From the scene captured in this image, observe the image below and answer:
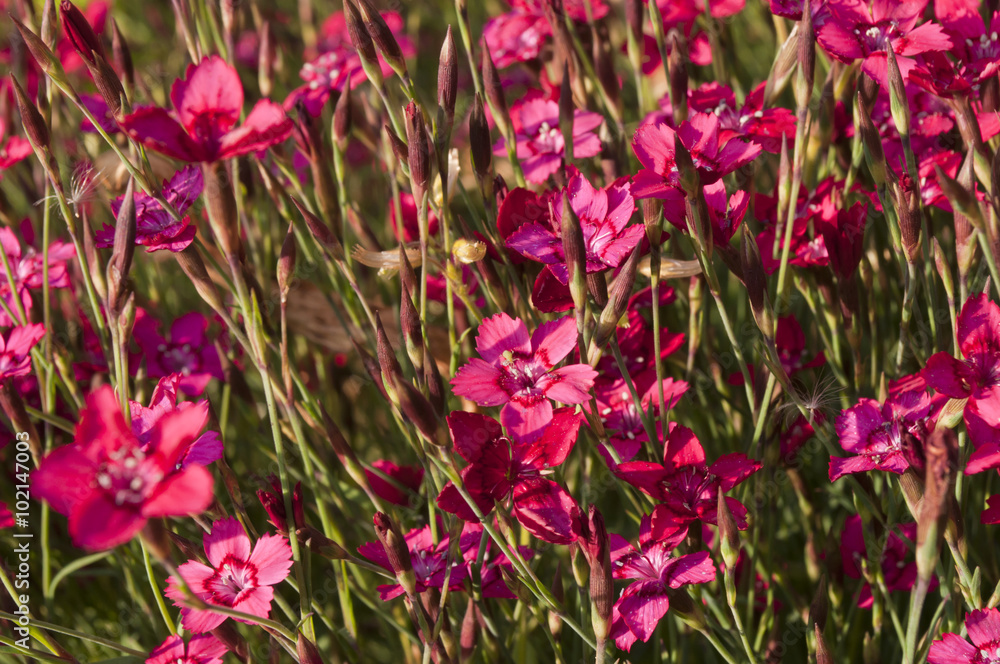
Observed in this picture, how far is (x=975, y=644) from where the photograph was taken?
1.03 m

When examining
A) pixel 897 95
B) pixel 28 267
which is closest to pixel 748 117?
pixel 897 95

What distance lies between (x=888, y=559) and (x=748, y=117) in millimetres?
803

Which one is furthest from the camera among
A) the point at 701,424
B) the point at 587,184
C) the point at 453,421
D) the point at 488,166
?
the point at 701,424

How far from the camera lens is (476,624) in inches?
47.3

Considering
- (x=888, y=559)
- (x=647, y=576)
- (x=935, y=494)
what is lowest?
(x=888, y=559)

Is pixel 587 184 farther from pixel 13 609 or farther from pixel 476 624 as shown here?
pixel 13 609

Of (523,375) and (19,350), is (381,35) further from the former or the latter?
(19,350)

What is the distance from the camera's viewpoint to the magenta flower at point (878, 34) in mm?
1172

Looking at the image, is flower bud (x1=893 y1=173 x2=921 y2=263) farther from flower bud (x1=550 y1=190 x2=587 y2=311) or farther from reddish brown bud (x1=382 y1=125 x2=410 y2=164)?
reddish brown bud (x1=382 y1=125 x2=410 y2=164)

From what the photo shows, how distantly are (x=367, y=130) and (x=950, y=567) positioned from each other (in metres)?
1.50

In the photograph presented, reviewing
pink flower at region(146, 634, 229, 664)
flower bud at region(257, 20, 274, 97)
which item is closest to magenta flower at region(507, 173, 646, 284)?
pink flower at region(146, 634, 229, 664)

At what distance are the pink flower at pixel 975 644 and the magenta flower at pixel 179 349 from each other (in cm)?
132

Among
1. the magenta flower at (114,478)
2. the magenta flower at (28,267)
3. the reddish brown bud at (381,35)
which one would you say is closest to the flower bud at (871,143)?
the reddish brown bud at (381,35)

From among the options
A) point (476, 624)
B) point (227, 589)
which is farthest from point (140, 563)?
point (476, 624)
